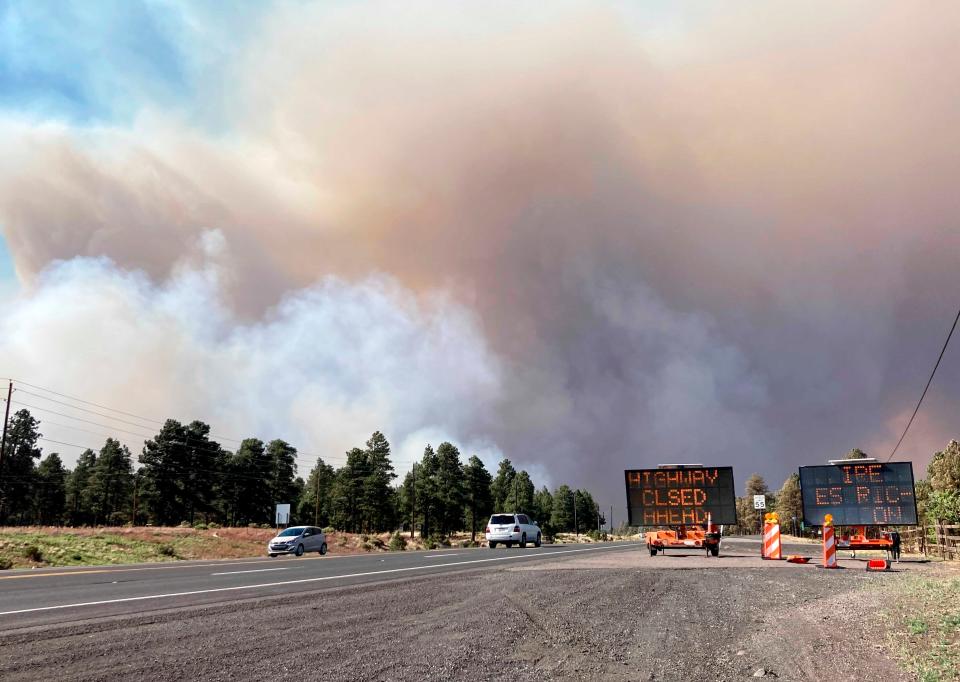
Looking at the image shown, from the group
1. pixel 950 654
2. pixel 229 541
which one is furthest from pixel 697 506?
pixel 229 541

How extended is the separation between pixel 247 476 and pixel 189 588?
100152 mm

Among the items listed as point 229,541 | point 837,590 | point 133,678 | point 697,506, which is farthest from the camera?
point 229,541

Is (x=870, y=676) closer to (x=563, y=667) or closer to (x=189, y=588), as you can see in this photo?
(x=563, y=667)

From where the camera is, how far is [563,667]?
24.6ft

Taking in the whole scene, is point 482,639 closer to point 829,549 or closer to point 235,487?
point 829,549

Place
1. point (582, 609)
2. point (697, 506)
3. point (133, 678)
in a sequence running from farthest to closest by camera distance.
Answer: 1. point (697, 506)
2. point (582, 609)
3. point (133, 678)

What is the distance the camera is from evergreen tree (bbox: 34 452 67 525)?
12171 centimetres

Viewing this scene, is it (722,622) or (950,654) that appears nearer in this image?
(950,654)

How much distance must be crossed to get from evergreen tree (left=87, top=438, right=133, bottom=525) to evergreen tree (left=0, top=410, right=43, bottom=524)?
1231cm

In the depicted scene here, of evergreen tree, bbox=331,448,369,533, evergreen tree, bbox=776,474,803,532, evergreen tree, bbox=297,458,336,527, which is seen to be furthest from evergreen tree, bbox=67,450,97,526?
evergreen tree, bbox=776,474,803,532

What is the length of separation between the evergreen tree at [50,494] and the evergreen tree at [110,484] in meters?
5.03

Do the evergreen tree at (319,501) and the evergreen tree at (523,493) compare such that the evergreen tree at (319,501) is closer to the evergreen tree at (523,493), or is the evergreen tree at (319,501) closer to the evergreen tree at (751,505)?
the evergreen tree at (523,493)

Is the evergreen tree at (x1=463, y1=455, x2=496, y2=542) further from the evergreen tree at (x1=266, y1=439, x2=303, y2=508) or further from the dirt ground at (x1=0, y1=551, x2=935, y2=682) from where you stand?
the dirt ground at (x1=0, y1=551, x2=935, y2=682)

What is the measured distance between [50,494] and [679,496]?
427ft
